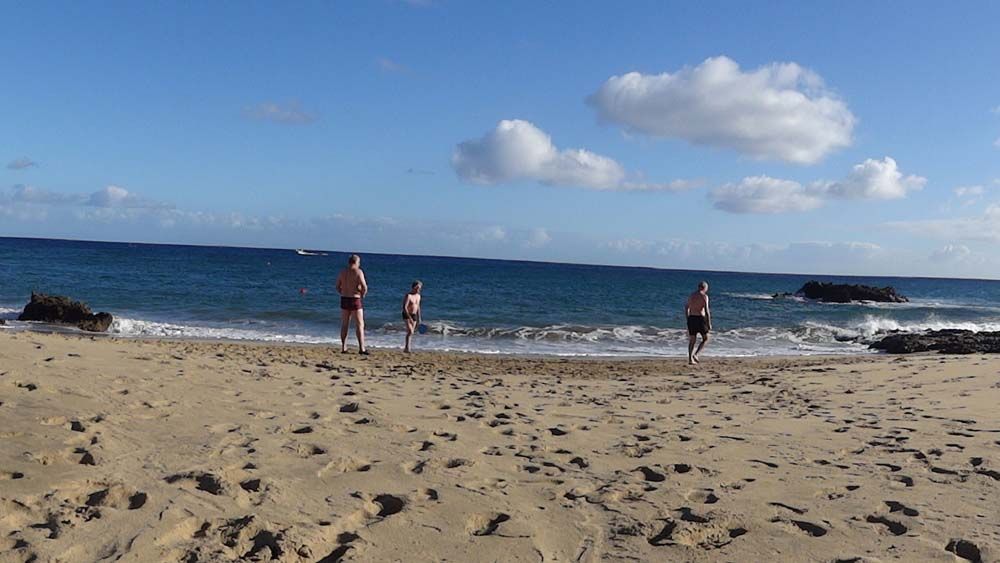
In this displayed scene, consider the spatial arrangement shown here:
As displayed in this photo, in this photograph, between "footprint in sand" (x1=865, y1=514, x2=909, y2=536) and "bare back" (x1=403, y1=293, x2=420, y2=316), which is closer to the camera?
"footprint in sand" (x1=865, y1=514, x2=909, y2=536)

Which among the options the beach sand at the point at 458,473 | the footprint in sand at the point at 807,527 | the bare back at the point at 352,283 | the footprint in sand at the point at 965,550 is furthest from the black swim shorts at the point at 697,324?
the footprint in sand at the point at 965,550

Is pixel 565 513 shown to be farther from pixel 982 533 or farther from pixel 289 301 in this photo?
pixel 289 301

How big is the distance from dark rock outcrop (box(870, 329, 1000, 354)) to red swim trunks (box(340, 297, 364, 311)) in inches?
554

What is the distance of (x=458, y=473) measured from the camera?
4414 mm

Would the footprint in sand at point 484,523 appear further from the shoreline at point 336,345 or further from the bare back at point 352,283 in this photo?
the shoreline at point 336,345

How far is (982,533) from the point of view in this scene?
347 centimetres

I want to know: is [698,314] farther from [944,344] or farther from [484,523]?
[484,523]

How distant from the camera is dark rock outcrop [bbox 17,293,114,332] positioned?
18484mm

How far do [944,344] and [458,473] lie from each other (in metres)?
17.8

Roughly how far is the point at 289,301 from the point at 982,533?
2821 cm

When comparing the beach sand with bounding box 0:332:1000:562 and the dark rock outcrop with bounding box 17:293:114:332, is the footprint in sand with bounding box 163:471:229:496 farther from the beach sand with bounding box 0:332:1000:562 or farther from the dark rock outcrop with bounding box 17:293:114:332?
the dark rock outcrop with bounding box 17:293:114:332

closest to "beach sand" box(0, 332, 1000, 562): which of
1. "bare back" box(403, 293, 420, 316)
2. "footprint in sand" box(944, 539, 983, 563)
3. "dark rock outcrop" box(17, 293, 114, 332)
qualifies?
"footprint in sand" box(944, 539, 983, 563)

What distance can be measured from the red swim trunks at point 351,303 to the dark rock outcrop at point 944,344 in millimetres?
14078

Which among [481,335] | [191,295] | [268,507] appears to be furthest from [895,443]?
[191,295]
